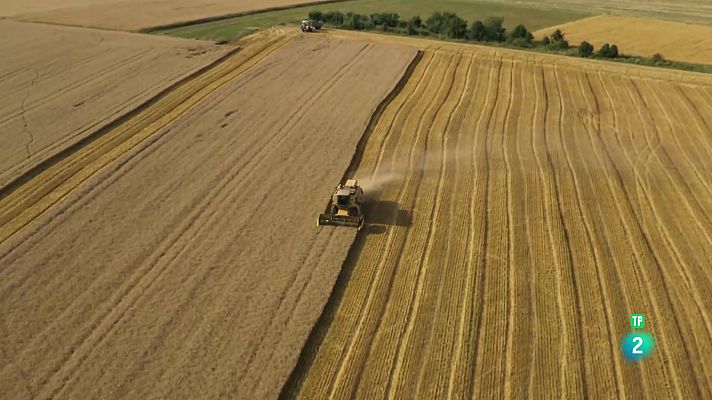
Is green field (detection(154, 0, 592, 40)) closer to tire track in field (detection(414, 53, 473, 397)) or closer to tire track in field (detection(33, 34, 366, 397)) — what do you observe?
tire track in field (detection(414, 53, 473, 397))

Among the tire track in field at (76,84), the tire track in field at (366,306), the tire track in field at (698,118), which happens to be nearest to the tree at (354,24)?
the tire track in field at (76,84)

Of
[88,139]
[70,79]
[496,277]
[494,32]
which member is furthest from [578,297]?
[494,32]

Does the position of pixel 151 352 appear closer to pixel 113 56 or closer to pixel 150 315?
pixel 150 315

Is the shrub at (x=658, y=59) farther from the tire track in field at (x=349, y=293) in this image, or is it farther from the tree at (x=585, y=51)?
the tire track in field at (x=349, y=293)

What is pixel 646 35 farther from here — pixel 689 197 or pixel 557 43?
pixel 689 197

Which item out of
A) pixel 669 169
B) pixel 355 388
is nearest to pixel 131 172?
pixel 355 388

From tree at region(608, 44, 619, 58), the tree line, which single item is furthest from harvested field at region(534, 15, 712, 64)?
tree at region(608, 44, 619, 58)

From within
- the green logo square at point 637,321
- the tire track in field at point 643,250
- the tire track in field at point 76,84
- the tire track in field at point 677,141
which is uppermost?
the tire track in field at point 76,84
